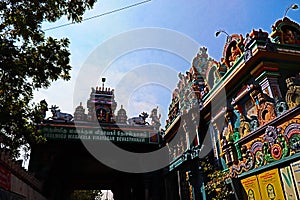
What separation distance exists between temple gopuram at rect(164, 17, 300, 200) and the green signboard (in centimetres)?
480

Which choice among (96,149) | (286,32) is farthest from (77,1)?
(96,149)

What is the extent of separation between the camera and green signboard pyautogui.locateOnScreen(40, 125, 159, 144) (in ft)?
57.0

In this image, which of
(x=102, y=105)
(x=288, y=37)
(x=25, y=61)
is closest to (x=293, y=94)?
(x=288, y=37)

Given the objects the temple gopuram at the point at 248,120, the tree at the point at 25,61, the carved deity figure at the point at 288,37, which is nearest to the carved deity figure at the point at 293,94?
the temple gopuram at the point at 248,120

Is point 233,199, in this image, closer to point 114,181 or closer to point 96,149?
point 96,149

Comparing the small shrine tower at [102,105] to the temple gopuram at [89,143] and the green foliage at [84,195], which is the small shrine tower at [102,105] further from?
the green foliage at [84,195]

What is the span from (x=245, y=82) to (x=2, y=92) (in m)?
9.36

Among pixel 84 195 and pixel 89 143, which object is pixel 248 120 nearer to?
pixel 89 143

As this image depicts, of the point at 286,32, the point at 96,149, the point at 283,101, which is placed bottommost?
the point at 283,101

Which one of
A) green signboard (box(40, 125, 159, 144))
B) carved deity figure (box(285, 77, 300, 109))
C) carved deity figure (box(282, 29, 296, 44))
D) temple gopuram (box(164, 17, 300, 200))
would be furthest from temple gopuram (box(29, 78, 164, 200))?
carved deity figure (box(285, 77, 300, 109))

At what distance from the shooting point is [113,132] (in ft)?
61.6

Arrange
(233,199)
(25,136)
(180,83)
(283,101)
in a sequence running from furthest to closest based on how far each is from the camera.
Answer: (180,83) → (233,199) → (283,101) → (25,136)

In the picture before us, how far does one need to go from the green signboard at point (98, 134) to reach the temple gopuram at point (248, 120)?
189 inches

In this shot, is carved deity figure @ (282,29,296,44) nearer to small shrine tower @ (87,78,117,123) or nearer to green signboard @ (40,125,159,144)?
green signboard @ (40,125,159,144)
